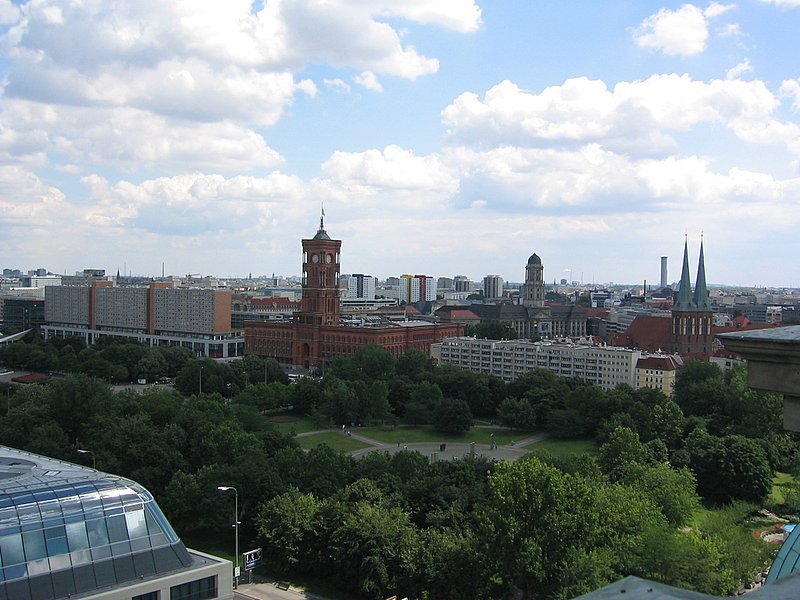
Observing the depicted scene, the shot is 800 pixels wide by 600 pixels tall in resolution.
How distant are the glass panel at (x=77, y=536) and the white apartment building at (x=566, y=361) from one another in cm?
6651

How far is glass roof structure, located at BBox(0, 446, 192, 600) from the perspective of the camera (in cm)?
2212

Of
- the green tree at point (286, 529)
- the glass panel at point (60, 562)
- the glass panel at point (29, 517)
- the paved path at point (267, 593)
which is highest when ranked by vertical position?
the glass panel at point (29, 517)

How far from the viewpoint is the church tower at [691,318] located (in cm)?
10950

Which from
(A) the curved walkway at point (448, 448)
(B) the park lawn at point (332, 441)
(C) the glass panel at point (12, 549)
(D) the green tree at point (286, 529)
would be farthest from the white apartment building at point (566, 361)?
(C) the glass panel at point (12, 549)

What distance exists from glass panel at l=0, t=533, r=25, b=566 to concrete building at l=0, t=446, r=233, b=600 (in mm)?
26

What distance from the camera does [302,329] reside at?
113 meters

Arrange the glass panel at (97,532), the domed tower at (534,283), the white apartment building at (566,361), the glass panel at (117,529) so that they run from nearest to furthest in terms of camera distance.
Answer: the glass panel at (97,532), the glass panel at (117,529), the white apartment building at (566,361), the domed tower at (534,283)

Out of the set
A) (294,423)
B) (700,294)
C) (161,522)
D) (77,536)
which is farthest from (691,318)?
(77,536)

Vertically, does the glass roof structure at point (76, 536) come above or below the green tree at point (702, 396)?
above

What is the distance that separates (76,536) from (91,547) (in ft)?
1.82

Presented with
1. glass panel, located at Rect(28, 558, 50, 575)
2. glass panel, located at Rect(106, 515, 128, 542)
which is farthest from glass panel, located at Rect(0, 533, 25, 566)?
glass panel, located at Rect(106, 515, 128, 542)

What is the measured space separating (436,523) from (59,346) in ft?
299

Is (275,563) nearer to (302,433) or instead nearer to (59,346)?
(302,433)

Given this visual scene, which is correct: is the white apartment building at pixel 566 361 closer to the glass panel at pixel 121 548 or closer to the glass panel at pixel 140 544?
the glass panel at pixel 140 544
